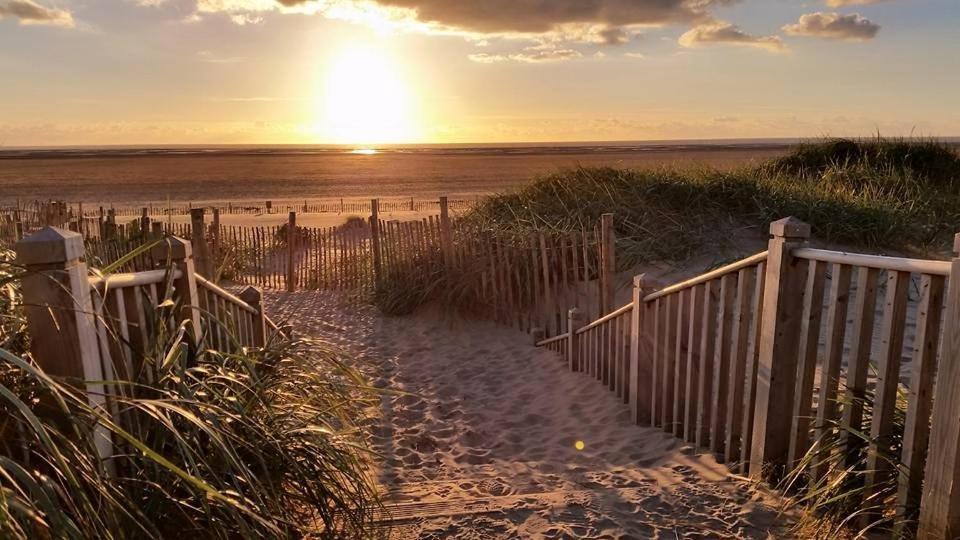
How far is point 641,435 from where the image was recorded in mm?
5035

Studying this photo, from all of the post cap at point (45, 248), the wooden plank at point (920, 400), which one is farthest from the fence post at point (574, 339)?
the post cap at point (45, 248)

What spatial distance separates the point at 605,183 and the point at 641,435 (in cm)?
833

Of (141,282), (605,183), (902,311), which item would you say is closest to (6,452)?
(141,282)

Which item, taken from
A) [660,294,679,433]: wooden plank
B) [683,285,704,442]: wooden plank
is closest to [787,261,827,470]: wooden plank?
[683,285,704,442]: wooden plank

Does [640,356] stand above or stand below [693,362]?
below

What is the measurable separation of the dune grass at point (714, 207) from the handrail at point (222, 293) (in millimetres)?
5449

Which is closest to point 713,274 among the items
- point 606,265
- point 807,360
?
point 807,360

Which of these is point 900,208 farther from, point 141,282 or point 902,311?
point 141,282

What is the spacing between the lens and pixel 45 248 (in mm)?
2297

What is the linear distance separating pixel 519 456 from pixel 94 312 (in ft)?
10.5

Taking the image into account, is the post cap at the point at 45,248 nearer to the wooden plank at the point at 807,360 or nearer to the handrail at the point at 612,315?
the wooden plank at the point at 807,360

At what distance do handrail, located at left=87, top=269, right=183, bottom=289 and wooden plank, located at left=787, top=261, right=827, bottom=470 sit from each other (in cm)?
310

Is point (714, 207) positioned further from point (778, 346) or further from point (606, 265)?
point (778, 346)

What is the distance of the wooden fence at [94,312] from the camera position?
90.7 inches
